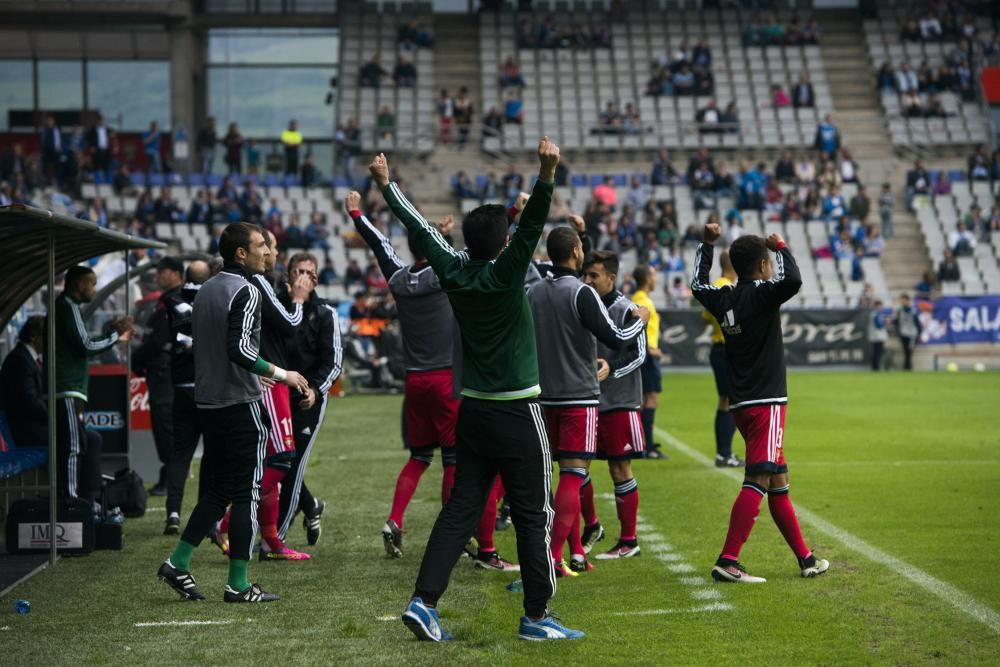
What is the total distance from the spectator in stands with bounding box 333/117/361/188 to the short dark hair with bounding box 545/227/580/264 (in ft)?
110

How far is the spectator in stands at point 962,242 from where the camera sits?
37438mm

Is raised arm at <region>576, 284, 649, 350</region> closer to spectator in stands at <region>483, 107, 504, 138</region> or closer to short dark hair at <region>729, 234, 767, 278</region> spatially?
short dark hair at <region>729, 234, 767, 278</region>

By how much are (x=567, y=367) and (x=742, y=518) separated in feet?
4.25

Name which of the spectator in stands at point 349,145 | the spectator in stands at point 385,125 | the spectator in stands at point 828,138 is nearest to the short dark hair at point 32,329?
the spectator in stands at point 349,145

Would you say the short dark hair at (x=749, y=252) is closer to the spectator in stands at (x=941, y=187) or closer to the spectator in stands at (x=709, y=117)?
the spectator in stands at (x=941, y=187)

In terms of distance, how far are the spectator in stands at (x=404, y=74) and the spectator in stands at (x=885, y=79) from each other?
570 inches

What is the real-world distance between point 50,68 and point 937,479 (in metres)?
40.7

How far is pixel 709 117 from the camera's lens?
42.7 meters

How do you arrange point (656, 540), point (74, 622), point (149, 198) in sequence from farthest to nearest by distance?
point (149, 198)
point (656, 540)
point (74, 622)

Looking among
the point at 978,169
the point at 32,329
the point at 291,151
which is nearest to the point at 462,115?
the point at 291,151

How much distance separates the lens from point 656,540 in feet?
31.4

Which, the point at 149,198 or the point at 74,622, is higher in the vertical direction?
the point at 149,198

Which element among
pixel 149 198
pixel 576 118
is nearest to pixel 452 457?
pixel 149 198

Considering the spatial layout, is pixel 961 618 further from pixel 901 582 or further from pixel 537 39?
pixel 537 39
